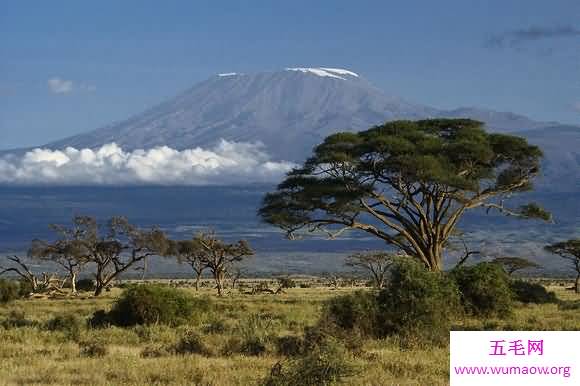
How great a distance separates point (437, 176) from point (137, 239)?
2883cm

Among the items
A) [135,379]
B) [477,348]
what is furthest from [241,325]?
[477,348]

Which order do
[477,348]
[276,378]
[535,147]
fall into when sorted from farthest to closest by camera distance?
[535,147]
[276,378]
[477,348]

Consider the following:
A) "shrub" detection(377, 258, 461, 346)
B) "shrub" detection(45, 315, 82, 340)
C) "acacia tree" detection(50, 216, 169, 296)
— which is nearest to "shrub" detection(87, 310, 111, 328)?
"shrub" detection(45, 315, 82, 340)

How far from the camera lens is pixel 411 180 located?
3875 cm

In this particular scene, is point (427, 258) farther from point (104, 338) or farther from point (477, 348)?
point (477, 348)

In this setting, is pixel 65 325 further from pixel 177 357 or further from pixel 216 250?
pixel 216 250

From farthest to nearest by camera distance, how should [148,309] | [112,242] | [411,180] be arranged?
[112,242], [411,180], [148,309]

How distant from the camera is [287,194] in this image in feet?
140

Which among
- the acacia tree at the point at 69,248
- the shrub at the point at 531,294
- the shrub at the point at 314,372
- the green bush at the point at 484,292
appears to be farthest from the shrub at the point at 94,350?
the acacia tree at the point at 69,248

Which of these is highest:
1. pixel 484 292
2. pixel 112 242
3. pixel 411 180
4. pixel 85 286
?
pixel 411 180

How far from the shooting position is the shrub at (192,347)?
19453 millimetres

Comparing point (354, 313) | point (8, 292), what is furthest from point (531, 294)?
point (8, 292)

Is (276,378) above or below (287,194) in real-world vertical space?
below

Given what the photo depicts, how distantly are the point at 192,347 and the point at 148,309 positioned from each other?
7334 mm
